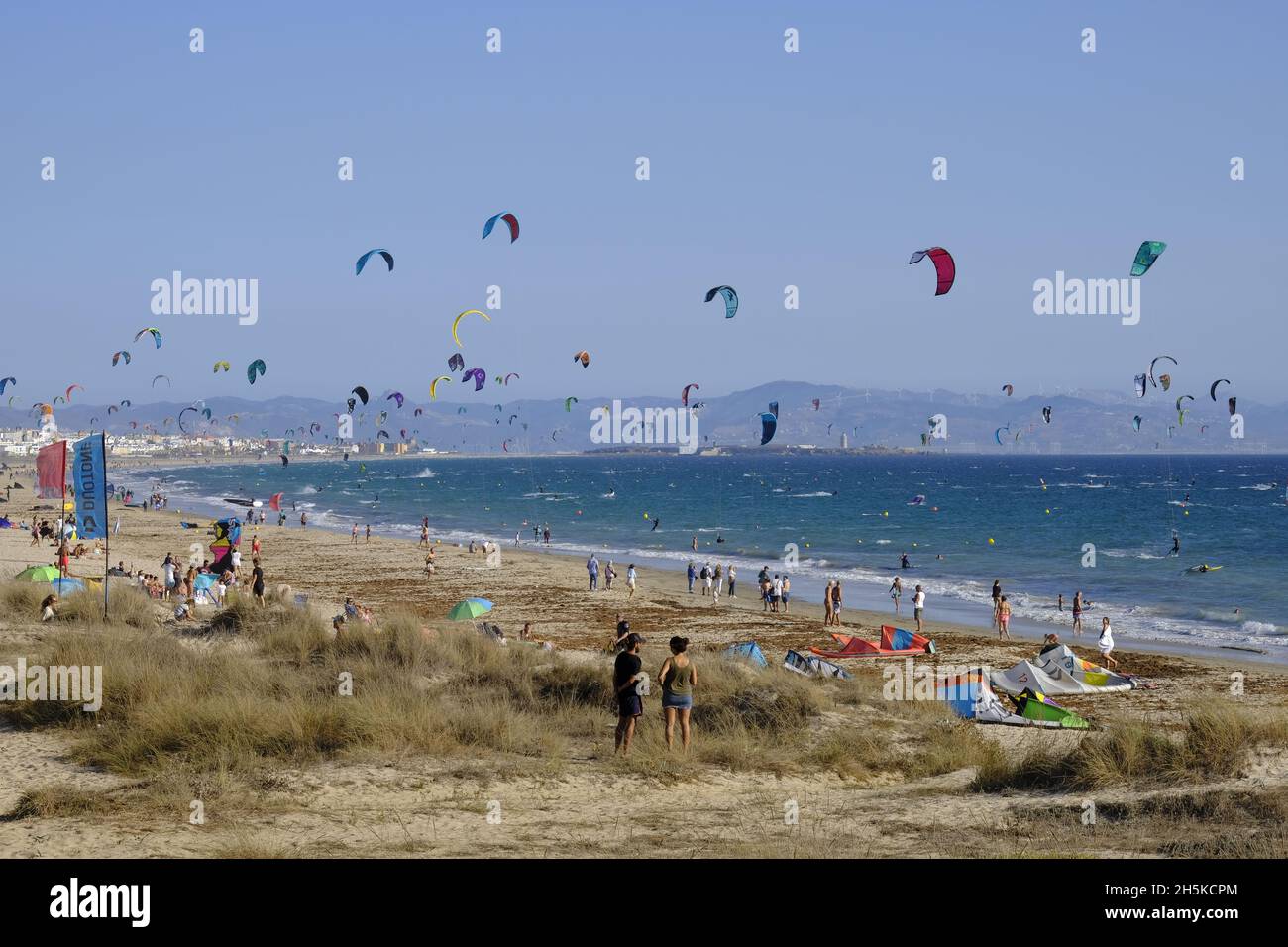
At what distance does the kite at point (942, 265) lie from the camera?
955 inches

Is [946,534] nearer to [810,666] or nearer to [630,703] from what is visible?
[810,666]

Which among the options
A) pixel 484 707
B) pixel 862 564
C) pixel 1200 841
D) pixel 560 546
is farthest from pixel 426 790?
pixel 560 546

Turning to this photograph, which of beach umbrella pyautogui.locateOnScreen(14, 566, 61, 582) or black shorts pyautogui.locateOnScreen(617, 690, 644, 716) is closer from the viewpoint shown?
black shorts pyautogui.locateOnScreen(617, 690, 644, 716)

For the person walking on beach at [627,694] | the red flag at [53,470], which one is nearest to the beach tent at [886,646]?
the person walking on beach at [627,694]

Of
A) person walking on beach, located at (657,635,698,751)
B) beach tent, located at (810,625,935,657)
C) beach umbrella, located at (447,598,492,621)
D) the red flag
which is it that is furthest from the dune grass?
the red flag

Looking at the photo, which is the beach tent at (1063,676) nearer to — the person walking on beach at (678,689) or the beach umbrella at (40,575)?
the person walking on beach at (678,689)

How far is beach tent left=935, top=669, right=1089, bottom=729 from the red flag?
13975mm

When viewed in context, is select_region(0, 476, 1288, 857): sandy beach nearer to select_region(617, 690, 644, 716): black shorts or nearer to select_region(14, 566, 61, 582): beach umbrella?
select_region(617, 690, 644, 716): black shorts

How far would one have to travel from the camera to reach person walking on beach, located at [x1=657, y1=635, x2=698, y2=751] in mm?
10094

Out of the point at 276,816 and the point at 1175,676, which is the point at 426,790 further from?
the point at 1175,676

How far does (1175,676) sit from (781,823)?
47.5 feet
